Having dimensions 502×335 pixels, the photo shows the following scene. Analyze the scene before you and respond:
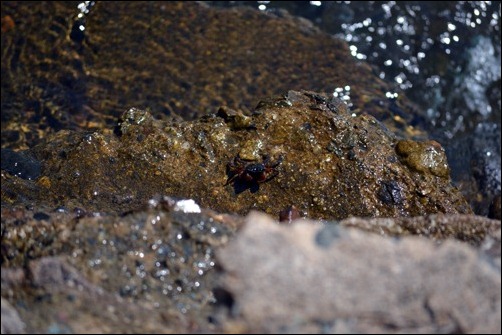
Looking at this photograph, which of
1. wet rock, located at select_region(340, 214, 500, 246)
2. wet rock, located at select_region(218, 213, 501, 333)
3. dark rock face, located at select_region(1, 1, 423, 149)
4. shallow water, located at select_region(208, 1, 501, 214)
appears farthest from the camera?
shallow water, located at select_region(208, 1, 501, 214)

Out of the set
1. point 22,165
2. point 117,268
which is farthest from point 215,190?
point 117,268

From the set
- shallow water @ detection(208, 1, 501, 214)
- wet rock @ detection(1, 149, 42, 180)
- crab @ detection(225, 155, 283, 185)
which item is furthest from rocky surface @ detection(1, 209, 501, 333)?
shallow water @ detection(208, 1, 501, 214)

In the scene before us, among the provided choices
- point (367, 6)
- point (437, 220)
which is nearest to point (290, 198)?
point (437, 220)

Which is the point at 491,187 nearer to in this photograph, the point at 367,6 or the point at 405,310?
the point at 367,6

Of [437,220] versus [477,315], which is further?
[437,220]

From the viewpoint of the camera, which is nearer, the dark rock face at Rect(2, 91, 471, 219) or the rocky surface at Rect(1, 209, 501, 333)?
the rocky surface at Rect(1, 209, 501, 333)

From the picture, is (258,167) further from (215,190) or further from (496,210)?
(496,210)

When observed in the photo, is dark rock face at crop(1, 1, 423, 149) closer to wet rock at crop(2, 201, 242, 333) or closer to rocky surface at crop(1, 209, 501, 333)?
wet rock at crop(2, 201, 242, 333)
